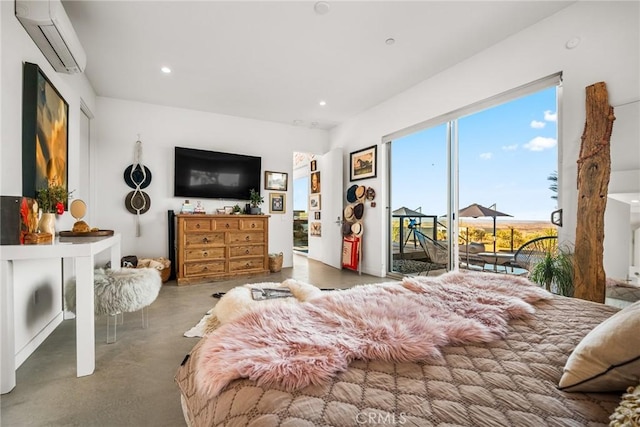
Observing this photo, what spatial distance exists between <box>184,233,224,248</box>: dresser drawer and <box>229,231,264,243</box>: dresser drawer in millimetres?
166

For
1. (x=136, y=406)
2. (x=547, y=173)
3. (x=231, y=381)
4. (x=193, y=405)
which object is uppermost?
(x=547, y=173)

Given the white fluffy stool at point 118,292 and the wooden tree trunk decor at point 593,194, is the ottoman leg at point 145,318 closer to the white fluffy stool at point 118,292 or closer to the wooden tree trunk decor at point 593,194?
the white fluffy stool at point 118,292

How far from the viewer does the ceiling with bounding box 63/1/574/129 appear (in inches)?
95.2

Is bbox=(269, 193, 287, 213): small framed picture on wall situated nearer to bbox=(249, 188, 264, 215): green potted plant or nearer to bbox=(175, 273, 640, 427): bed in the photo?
bbox=(249, 188, 264, 215): green potted plant

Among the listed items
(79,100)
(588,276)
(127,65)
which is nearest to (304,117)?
(127,65)

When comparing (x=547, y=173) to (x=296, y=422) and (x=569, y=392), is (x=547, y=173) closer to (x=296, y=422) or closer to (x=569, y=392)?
(x=569, y=392)

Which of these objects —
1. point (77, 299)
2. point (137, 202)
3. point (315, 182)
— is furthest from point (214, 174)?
point (77, 299)

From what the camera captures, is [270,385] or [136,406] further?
[136,406]

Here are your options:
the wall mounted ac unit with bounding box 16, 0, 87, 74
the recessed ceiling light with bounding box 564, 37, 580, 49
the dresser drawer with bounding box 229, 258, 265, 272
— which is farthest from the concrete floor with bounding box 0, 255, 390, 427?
the recessed ceiling light with bounding box 564, 37, 580, 49

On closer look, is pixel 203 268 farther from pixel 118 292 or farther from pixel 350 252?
pixel 350 252

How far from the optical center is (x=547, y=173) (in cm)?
275

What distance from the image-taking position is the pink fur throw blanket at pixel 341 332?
717 mm

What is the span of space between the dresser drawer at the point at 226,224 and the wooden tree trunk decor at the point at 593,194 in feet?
13.1

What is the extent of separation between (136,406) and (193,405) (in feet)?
3.01
